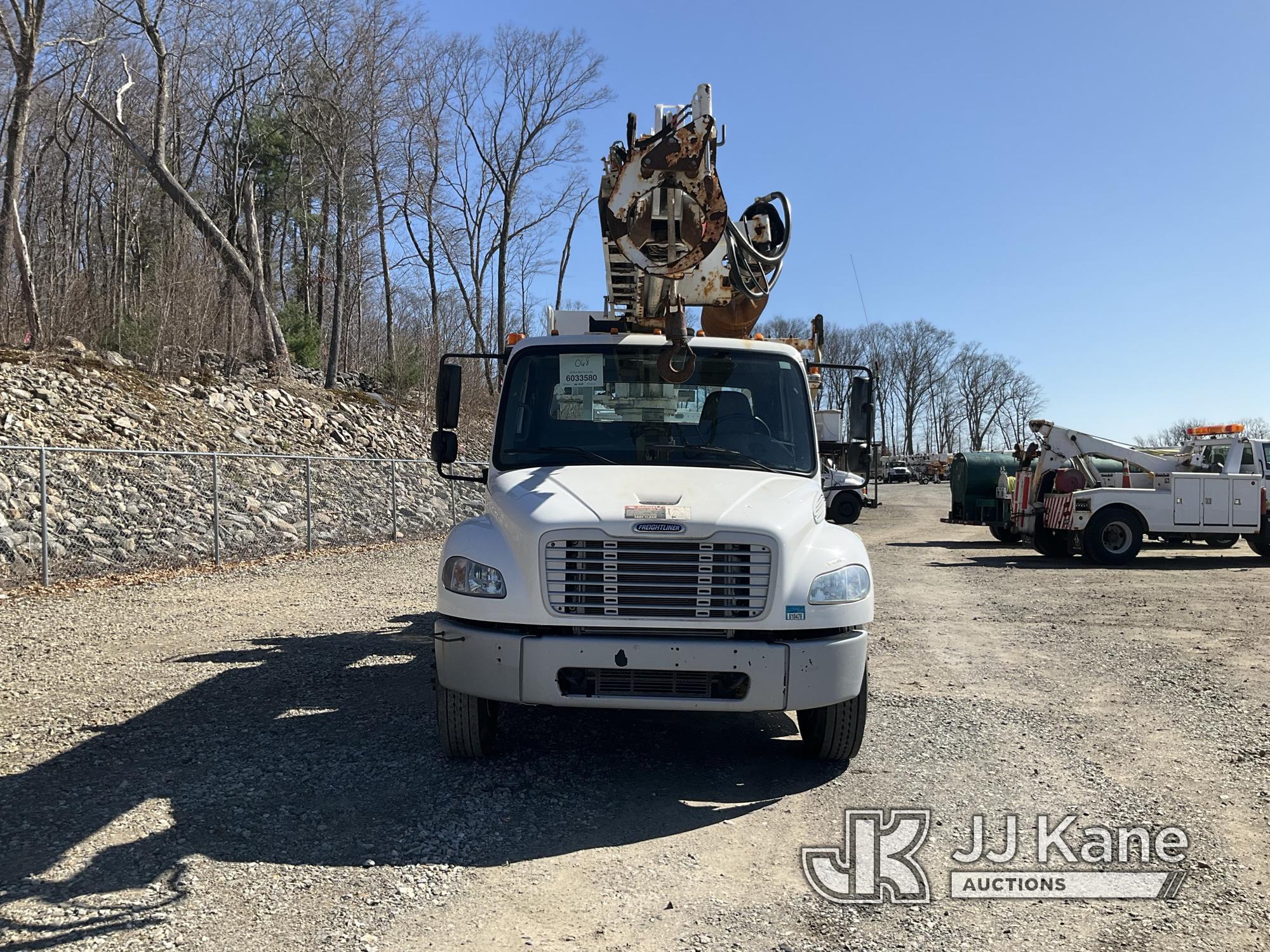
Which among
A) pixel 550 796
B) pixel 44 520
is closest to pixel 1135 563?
pixel 550 796

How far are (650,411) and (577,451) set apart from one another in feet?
1.69

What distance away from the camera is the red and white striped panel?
18406 millimetres

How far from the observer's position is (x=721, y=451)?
5.79m

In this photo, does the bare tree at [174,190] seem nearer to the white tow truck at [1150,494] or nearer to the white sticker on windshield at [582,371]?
the white tow truck at [1150,494]

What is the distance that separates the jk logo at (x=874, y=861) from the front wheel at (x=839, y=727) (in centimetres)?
57

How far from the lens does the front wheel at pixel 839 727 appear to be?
518 centimetres

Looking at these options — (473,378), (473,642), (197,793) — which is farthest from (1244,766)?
(473,378)

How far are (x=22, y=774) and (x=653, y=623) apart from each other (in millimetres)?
3297

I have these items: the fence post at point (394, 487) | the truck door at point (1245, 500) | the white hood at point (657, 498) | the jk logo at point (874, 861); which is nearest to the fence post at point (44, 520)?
the fence post at point (394, 487)

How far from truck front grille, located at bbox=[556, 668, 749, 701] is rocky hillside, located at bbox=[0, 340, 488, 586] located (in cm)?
927

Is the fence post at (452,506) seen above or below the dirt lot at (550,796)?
above

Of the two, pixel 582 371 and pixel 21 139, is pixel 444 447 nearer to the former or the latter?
pixel 582 371

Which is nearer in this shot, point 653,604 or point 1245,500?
point 653,604

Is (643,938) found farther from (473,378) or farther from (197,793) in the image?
(473,378)
